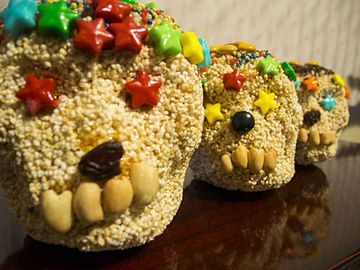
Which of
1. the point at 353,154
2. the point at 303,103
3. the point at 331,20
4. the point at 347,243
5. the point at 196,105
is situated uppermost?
the point at 331,20

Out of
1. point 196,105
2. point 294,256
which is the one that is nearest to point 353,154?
point 294,256

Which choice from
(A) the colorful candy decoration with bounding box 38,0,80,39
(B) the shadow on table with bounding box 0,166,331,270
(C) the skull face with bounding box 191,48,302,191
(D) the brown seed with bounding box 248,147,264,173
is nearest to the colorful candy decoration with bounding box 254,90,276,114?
(C) the skull face with bounding box 191,48,302,191

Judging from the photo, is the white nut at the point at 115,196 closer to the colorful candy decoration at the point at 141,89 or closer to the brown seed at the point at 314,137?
the colorful candy decoration at the point at 141,89

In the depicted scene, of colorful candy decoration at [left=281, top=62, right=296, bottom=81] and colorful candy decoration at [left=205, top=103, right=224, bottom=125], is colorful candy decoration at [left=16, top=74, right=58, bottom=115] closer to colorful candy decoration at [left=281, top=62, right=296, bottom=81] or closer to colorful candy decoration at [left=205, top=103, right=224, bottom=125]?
colorful candy decoration at [left=205, top=103, right=224, bottom=125]

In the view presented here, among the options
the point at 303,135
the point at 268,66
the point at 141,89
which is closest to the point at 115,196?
the point at 141,89

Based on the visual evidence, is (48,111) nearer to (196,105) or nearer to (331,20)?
(196,105)

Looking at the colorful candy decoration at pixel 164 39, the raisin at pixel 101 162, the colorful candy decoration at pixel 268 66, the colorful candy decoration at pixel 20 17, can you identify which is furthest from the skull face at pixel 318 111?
the colorful candy decoration at pixel 20 17
